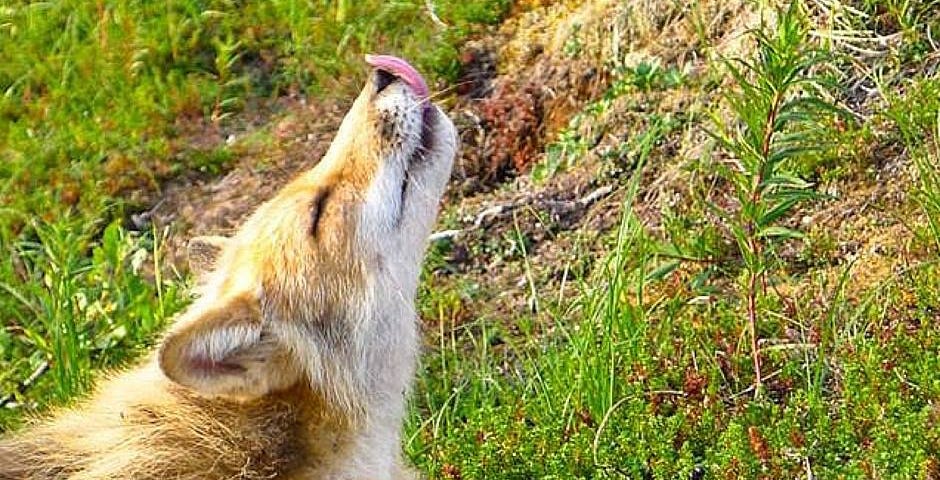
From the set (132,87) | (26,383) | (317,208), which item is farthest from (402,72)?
(132,87)

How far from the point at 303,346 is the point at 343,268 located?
0.29 metres

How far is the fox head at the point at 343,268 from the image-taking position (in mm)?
4227

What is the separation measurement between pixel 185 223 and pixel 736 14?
320cm

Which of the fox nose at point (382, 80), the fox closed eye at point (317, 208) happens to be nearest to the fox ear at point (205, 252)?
the fox closed eye at point (317, 208)

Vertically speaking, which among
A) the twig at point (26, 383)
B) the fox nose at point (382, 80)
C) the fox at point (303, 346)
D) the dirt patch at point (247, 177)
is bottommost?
the twig at point (26, 383)

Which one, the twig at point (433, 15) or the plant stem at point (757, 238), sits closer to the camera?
the plant stem at point (757, 238)

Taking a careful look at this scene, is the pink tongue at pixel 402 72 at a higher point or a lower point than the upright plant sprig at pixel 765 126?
higher

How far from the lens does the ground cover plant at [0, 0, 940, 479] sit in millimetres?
4758

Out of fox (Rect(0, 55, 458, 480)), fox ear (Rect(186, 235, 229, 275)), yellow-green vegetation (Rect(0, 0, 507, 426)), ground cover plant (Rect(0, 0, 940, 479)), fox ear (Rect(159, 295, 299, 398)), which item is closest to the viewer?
fox ear (Rect(159, 295, 299, 398))

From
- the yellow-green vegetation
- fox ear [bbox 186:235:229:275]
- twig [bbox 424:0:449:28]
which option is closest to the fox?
fox ear [bbox 186:235:229:275]

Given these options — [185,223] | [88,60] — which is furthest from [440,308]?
[88,60]

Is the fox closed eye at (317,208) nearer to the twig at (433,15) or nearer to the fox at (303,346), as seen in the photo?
the fox at (303,346)

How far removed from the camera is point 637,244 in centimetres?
584

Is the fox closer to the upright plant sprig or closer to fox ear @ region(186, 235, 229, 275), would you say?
fox ear @ region(186, 235, 229, 275)
